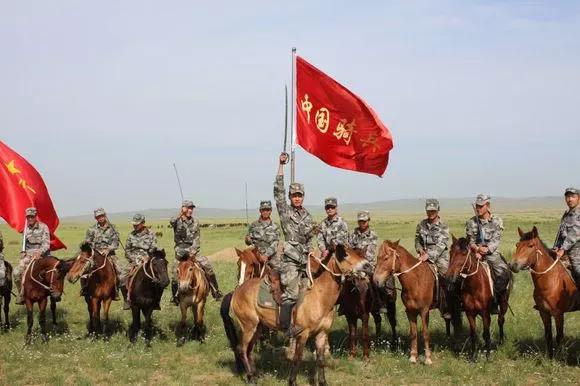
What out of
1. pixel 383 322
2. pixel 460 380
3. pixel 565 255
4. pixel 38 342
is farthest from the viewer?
pixel 383 322

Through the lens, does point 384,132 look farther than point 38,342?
No

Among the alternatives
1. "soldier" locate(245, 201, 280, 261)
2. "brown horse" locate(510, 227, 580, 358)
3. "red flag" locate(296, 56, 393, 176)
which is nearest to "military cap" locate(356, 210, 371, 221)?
"red flag" locate(296, 56, 393, 176)

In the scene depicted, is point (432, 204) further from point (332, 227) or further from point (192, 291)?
point (192, 291)

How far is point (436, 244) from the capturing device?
13.1m

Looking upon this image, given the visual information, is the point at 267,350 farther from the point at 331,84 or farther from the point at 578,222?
the point at 578,222

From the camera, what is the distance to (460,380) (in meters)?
11.1

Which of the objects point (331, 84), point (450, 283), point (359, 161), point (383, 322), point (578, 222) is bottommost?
point (383, 322)

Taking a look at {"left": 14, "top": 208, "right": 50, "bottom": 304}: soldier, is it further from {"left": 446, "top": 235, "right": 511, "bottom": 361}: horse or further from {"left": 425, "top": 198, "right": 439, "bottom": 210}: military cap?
{"left": 446, "top": 235, "right": 511, "bottom": 361}: horse

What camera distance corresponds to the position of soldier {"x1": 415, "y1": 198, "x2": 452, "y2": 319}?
13.0 m

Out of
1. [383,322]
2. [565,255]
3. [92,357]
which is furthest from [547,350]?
[92,357]

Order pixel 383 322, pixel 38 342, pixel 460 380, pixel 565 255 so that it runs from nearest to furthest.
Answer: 1. pixel 460 380
2. pixel 565 255
3. pixel 38 342
4. pixel 383 322

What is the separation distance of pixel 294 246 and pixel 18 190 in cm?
956

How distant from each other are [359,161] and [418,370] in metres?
5.07

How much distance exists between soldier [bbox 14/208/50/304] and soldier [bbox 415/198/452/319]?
10090 millimetres
